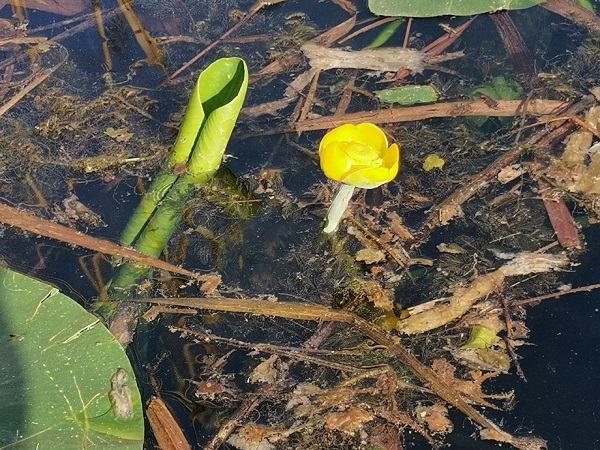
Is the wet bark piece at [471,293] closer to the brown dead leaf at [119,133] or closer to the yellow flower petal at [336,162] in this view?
the yellow flower petal at [336,162]

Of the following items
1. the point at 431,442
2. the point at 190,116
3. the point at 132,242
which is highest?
the point at 190,116

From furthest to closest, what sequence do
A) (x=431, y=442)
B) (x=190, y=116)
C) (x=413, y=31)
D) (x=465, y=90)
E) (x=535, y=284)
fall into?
1. (x=413, y=31)
2. (x=465, y=90)
3. (x=190, y=116)
4. (x=535, y=284)
5. (x=431, y=442)

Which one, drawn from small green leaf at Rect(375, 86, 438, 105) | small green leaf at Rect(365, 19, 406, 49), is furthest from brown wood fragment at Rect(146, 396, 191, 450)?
small green leaf at Rect(365, 19, 406, 49)

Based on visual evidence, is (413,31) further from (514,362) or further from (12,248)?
(12,248)

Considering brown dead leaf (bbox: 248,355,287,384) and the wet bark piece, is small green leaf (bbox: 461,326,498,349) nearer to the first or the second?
the wet bark piece

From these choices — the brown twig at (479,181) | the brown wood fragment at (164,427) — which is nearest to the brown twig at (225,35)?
the brown twig at (479,181)

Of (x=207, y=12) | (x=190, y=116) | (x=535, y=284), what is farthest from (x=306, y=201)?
(x=207, y=12)

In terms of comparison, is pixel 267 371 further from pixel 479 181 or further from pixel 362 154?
pixel 479 181

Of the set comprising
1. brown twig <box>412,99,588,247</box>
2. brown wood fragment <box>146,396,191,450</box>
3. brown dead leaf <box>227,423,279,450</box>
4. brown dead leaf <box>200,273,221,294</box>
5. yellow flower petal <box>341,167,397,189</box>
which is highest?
yellow flower petal <box>341,167,397,189</box>
